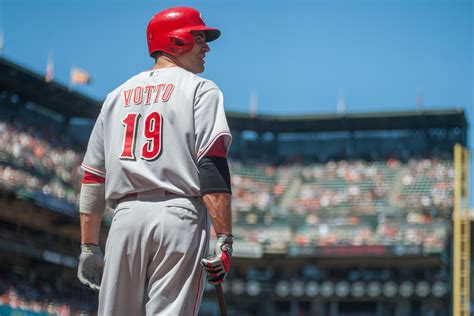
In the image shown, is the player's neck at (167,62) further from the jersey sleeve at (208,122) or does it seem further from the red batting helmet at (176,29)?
the jersey sleeve at (208,122)

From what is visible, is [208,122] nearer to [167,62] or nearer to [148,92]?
[148,92]

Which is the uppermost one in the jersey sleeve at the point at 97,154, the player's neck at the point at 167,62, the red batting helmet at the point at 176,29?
the red batting helmet at the point at 176,29

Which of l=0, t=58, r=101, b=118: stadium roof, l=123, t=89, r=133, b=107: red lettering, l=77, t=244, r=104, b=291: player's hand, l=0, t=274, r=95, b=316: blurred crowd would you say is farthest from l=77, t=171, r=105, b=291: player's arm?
l=0, t=58, r=101, b=118: stadium roof

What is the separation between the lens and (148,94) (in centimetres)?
490

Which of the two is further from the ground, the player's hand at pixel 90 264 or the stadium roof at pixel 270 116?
the stadium roof at pixel 270 116

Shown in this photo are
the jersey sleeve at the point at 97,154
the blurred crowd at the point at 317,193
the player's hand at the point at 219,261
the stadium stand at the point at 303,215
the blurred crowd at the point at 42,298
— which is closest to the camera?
the player's hand at the point at 219,261

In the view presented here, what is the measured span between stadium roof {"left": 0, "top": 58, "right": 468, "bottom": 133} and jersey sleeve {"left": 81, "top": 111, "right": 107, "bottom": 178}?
31.5m

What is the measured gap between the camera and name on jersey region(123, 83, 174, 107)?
15.9 ft

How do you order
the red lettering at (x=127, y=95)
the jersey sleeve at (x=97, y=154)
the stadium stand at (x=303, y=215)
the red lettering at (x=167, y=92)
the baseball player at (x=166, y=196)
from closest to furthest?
1. the baseball player at (x=166, y=196)
2. the red lettering at (x=167, y=92)
3. the red lettering at (x=127, y=95)
4. the jersey sleeve at (x=97, y=154)
5. the stadium stand at (x=303, y=215)

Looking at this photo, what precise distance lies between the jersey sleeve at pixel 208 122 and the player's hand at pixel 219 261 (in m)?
0.46

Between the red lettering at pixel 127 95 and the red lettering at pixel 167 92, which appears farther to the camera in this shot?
the red lettering at pixel 127 95

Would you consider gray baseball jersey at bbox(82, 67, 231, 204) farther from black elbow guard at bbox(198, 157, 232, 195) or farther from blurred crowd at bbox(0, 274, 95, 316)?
blurred crowd at bbox(0, 274, 95, 316)

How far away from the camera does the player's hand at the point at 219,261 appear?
4469mm

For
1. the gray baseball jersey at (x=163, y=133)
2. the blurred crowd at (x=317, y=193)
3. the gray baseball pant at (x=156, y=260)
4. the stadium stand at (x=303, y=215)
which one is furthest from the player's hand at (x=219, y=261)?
the blurred crowd at (x=317, y=193)
